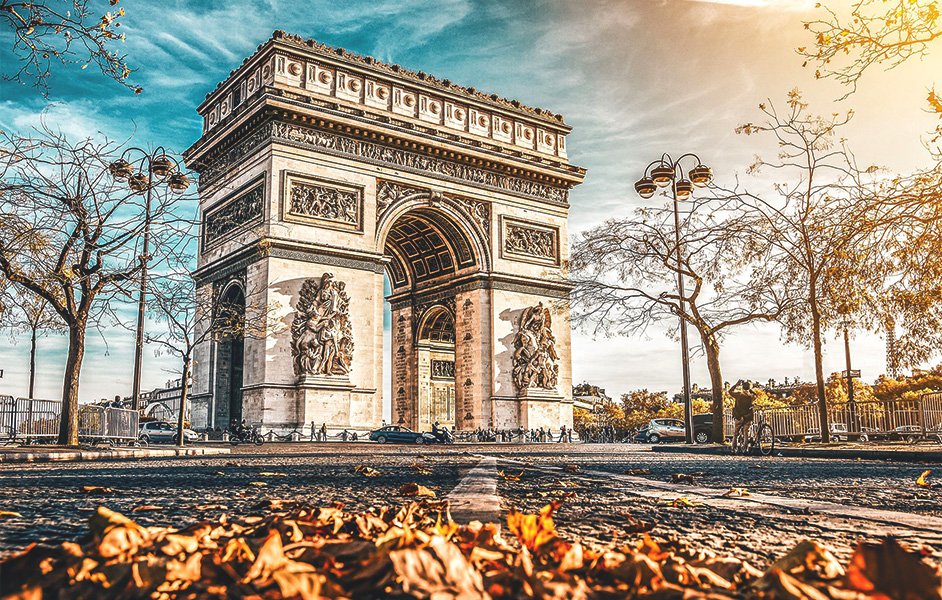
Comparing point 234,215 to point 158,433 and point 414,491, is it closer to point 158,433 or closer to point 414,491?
point 158,433

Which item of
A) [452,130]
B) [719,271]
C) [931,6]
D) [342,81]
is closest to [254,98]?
[342,81]

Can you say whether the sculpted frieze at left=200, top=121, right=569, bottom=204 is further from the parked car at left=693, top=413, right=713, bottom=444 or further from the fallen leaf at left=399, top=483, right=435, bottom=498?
the fallen leaf at left=399, top=483, right=435, bottom=498

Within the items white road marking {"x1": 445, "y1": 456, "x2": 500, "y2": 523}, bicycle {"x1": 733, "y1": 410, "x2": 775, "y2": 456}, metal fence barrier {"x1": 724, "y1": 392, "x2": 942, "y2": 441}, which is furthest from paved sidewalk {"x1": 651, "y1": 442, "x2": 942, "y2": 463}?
white road marking {"x1": 445, "y1": 456, "x2": 500, "y2": 523}

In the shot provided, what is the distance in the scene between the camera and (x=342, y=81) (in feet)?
94.9

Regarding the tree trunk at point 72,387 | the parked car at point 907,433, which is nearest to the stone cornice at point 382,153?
the tree trunk at point 72,387

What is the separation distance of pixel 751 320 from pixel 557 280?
13.6 meters

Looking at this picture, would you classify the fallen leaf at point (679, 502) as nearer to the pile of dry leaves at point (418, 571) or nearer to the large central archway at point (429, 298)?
the pile of dry leaves at point (418, 571)

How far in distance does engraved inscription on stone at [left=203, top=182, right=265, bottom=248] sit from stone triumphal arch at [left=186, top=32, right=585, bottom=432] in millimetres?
93

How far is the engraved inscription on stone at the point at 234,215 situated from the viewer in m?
26.9

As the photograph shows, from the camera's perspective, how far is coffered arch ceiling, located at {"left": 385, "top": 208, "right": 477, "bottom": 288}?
1248 inches

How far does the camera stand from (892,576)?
1288 mm

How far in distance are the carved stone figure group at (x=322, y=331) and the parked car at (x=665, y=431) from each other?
51.1 feet

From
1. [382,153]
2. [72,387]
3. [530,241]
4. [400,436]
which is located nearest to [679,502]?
[72,387]

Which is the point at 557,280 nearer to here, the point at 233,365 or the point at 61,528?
the point at 233,365
